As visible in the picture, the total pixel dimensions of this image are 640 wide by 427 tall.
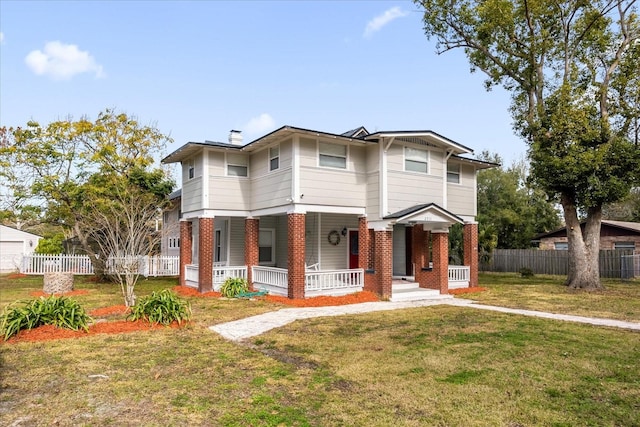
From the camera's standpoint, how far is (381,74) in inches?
780

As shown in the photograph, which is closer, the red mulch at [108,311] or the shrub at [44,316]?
the shrub at [44,316]

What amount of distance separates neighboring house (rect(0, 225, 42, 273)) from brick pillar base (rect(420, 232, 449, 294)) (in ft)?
107

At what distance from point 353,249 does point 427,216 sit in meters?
4.52

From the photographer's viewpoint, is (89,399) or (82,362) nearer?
(89,399)

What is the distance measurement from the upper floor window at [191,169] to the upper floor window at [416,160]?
9.10 m

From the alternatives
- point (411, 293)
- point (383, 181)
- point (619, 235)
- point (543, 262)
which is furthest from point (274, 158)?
point (619, 235)

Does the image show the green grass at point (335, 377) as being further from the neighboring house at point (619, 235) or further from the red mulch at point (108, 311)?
the neighboring house at point (619, 235)

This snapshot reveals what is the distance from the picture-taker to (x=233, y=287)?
54.6ft

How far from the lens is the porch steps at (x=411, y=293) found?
52.2 feet

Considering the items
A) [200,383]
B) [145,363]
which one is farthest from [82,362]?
[200,383]

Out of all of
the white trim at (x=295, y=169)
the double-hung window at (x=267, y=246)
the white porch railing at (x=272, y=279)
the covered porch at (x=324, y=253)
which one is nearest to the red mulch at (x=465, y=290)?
the covered porch at (x=324, y=253)

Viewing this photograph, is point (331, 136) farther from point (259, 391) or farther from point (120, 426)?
point (120, 426)

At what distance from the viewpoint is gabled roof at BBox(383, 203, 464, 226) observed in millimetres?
15660

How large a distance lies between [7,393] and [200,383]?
2569mm
